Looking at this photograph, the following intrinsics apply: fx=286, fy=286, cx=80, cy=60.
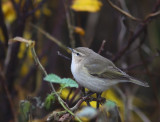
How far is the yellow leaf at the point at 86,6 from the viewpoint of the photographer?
135 inches

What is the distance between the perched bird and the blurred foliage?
0.73ft

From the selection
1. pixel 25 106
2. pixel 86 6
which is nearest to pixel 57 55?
pixel 86 6

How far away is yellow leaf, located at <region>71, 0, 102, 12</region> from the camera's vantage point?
11.2 ft

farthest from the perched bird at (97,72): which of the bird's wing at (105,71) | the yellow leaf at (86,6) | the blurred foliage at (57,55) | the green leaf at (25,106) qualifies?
the green leaf at (25,106)

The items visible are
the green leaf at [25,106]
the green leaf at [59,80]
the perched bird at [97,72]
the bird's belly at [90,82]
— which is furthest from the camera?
the perched bird at [97,72]

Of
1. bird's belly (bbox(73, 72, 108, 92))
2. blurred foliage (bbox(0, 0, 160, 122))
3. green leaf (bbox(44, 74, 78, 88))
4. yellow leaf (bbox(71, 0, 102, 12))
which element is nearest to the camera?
green leaf (bbox(44, 74, 78, 88))

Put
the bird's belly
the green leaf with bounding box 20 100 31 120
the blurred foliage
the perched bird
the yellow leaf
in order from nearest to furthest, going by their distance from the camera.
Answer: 1. the green leaf with bounding box 20 100 31 120
2. the bird's belly
3. the perched bird
4. the blurred foliage
5. the yellow leaf

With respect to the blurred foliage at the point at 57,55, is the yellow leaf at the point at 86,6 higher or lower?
higher

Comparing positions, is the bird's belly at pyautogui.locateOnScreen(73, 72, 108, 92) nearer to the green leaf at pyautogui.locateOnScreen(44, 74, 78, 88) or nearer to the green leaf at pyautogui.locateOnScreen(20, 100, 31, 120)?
the green leaf at pyautogui.locateOnScreen(44, 74, 78, 88)

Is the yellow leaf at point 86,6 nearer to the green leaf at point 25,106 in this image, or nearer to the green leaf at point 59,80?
the green leaf at point 59,80

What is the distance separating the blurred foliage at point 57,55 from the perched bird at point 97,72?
223 millimetres

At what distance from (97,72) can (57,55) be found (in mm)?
1317

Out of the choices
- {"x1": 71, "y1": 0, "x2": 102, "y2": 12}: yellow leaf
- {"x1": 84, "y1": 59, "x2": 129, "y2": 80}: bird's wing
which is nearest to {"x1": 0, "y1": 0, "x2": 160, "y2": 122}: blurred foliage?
{"x1": 71, "y1": 0, "x2": 102, "y2": 12}: yellow leaf

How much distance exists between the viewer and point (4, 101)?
12.6 feet
